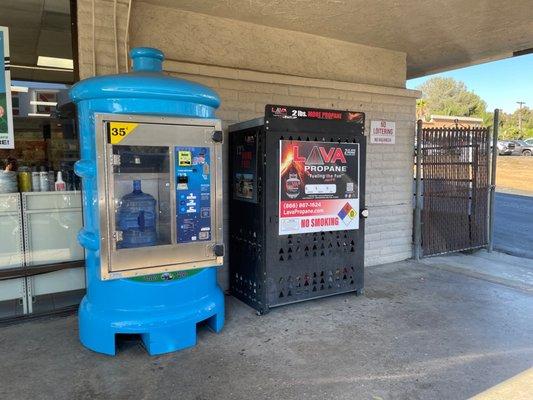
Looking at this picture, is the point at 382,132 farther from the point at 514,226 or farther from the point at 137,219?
the point at 514,226

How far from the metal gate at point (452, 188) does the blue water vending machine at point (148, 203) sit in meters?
4.09

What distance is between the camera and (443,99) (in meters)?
55.3

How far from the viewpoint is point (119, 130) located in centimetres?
306

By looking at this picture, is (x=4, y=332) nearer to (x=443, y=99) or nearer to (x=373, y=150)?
(x=373, y=150)

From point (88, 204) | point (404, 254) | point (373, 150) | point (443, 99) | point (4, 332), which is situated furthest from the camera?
point (443, 99)

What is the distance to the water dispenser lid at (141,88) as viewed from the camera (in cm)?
308

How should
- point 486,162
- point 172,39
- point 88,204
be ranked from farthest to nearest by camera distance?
point 486,162
point 172,39
point 88,204

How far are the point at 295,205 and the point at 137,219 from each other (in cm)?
155

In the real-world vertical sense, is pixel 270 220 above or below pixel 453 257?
above

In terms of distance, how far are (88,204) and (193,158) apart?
91cm

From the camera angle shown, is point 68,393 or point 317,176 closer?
point 68,393

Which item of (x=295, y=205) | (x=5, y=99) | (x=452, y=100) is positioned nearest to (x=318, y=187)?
(x=295, y=205)

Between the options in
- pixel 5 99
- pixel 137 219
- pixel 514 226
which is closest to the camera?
pixel 137 219

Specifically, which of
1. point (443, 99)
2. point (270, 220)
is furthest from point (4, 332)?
point (443, 99)
